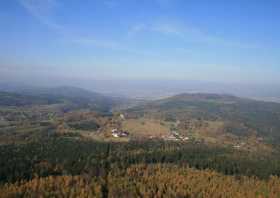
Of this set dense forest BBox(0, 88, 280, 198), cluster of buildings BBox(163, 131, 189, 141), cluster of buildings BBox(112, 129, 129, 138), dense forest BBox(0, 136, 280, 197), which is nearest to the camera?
dense forest BBox(0, 136, 280, 197)

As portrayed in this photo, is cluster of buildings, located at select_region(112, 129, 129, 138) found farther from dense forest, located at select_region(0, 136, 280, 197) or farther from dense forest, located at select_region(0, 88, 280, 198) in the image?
dense forest, located at select_region(0, 136, 280, 197)

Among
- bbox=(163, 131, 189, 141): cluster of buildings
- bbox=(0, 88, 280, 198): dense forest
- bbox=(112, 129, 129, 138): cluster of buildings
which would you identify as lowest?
bbox=(163, 131, 189, 141): cluster of buildings

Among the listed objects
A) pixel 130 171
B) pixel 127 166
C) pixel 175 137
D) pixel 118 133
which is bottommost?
pixel 175 137

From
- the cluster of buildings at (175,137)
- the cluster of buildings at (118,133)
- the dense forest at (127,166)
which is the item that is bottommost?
the cluster of buildings at (175,137)

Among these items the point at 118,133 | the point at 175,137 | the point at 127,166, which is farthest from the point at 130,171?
the point at 175,137

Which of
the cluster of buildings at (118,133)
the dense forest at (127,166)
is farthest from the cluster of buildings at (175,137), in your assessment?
the cluster of buildings at (118,133)

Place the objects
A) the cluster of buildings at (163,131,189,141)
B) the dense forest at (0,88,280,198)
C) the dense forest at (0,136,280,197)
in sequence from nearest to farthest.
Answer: the dense forest at (0,136,280,197)
the dense forest at (0,88,280,198)
the cluster of buildings at (163,131,189,141)

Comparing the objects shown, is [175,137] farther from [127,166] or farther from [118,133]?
[127,166]

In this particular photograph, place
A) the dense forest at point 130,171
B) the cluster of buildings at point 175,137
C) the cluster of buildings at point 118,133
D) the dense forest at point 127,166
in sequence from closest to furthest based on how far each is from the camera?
the dense forest at point 130,171, the dense forest at point 127,166, the cluster of buildings at point 118,133, the cluster of buildings at point 175,137

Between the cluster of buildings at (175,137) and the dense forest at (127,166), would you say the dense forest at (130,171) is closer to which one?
the dense forest at (127,166)

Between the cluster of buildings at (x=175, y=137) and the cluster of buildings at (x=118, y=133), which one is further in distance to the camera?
the cluster of buildings at (x=175, y=137)

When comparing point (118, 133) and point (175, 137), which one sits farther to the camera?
point (175, 137)

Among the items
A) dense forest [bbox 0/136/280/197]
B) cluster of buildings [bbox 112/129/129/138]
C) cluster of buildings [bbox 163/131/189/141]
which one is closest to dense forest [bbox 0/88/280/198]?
dense forest [bbox 0/136/280/197]
